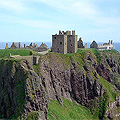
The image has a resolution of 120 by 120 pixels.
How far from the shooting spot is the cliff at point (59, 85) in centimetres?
5384

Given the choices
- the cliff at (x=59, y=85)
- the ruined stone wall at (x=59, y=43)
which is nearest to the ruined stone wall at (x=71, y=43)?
the cliff at (x=59, y=85)

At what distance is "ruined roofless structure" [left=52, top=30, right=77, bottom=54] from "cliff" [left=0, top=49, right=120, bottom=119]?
2886 millimetres

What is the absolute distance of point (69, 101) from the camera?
237ft

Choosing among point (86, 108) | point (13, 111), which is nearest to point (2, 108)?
point (13, 111)

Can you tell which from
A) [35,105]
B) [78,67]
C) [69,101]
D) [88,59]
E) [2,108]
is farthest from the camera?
[88,59]

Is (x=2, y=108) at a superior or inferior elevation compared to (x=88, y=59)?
inferior

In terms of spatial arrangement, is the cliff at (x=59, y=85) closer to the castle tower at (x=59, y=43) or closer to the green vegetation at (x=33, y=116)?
the green vegetation at (x=33, y=116)

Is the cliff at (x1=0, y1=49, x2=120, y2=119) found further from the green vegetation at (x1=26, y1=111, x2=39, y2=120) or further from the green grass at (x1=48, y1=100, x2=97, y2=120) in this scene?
the green grass at (x1=48, y1=100, x2=97, y2=120)

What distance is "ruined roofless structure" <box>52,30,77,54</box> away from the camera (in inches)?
3119

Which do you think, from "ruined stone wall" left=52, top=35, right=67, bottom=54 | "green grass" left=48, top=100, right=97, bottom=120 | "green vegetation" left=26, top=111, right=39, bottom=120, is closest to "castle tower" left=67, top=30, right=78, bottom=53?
"ruined stone wall" left=52, top=35, right=67, bottom=54

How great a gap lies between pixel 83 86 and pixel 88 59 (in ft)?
39.2

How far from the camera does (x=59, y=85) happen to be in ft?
237

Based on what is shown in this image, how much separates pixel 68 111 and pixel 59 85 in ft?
31.0

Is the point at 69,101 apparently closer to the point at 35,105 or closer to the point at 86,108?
the point at 86,108
